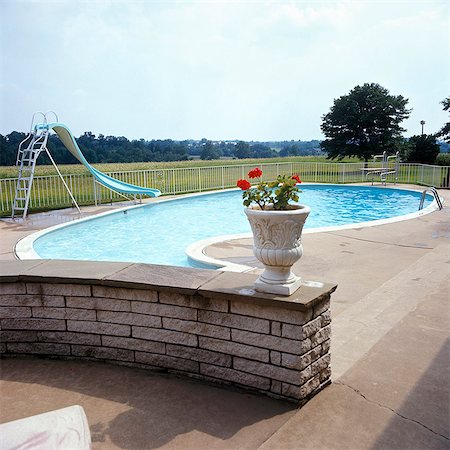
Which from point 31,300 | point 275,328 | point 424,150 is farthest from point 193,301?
point 424,150

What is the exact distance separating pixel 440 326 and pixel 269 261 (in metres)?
1.89

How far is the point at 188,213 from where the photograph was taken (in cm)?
1234

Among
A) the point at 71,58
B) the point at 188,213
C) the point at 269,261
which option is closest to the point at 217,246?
the point at 269,261

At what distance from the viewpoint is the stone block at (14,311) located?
9.68 feet

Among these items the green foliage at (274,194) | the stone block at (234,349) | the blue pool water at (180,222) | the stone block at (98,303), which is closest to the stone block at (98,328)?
the stone block at (98,303)

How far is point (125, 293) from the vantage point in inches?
109

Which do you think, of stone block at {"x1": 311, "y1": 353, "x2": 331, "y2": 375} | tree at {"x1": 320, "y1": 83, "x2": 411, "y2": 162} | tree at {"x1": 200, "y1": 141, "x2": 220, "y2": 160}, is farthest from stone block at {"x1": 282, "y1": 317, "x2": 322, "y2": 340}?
tree at {"x1": 200, "y1": 141, "x2": 220, "y2": 160}

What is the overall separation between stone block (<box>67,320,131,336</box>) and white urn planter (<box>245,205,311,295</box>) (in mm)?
→ 967

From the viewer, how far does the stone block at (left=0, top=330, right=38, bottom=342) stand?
299 cm

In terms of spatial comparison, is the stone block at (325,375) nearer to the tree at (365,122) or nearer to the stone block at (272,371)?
the stone block at (272,371)

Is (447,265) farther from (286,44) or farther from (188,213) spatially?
(188,213)

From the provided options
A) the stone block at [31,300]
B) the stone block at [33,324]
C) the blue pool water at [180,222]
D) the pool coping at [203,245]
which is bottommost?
the blue pool water at [180,222]

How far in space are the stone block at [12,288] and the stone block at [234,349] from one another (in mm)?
1267

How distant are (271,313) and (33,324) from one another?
A: 1686 mm
